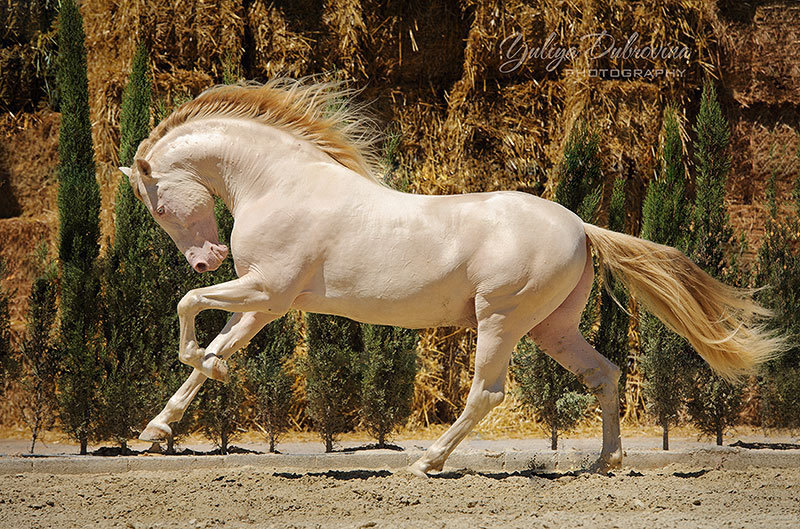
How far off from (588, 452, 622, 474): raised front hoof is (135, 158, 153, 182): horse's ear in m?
3.44

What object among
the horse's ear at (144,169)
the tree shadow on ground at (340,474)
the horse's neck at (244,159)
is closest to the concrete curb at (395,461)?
the tree shadow on ground at (340,474)

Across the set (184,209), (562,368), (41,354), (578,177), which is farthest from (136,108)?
(562,368)

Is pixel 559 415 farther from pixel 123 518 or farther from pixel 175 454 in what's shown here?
pixel 123 518

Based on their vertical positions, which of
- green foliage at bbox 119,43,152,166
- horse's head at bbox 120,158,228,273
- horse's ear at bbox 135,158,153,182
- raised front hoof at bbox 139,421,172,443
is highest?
green foliage at bbox 119,43,152,166

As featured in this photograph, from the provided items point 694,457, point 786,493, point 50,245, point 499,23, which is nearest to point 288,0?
point 499,23

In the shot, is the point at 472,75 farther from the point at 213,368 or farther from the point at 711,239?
the point at 213,368

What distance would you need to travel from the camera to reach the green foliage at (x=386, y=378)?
765cm

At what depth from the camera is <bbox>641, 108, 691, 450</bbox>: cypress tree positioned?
25.5 ft

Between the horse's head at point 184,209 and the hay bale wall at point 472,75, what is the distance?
3.70 metres

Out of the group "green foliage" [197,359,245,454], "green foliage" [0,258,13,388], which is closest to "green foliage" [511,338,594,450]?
"green foliage" [197,359,245,454]

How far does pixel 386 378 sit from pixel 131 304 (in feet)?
7.22

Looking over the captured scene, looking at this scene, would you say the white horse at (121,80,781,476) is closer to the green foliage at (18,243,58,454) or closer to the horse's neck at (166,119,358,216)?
the horse's neck at (166,119,358,216)

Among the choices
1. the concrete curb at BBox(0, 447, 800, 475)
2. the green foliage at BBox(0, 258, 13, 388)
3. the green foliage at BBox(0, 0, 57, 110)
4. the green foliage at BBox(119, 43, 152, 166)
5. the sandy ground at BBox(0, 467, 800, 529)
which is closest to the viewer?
the sandy ground at BBox(0, 467, 800, 529)

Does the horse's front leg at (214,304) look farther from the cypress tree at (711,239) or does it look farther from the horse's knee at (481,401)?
the cypress tree at (711,239)
